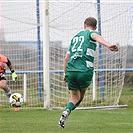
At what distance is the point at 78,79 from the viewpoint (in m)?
8.98

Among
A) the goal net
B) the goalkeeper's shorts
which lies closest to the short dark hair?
the goalkeeper's shorts

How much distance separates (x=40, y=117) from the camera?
40.4ft

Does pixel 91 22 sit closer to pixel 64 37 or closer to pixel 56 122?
pixel 56 122

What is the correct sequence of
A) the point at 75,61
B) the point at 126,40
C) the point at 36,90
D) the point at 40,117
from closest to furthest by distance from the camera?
the point at 75,61, the point at 40,117, the point at 126,40, the point at 36,90

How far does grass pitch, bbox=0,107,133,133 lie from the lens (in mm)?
9766

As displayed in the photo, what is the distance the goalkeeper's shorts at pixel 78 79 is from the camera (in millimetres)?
8945

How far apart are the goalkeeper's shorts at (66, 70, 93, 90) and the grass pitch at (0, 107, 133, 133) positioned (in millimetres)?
858

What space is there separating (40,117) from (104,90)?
416 centimetres

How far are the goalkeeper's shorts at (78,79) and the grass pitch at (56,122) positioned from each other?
2.82ft

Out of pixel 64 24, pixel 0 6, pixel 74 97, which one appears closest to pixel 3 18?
pixel 0 6

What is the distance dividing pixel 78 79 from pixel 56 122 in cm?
241

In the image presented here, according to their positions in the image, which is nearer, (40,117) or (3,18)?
(40,117)

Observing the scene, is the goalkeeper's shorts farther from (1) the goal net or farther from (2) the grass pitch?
(1) the goal net

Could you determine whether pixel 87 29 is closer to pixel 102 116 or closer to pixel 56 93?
pixel 102 116
